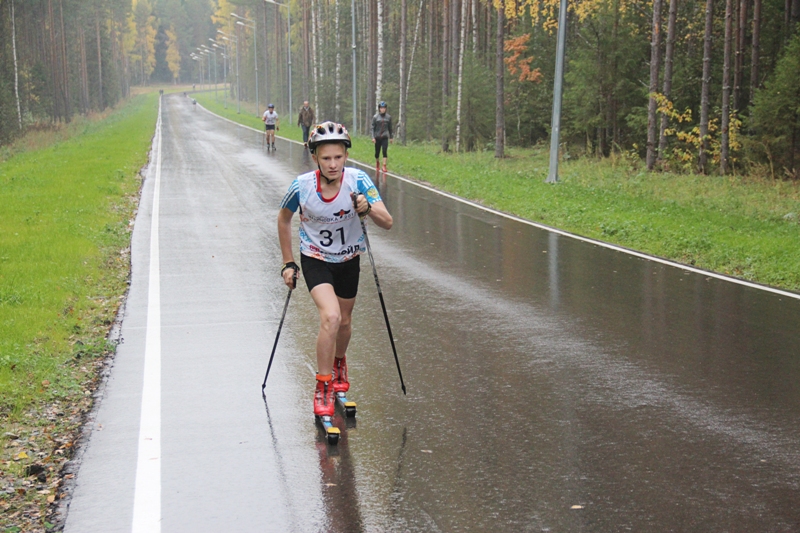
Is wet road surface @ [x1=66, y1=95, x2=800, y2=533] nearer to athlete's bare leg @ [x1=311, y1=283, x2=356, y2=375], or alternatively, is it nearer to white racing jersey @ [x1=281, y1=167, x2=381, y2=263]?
athlete's bare leg @ [x1=311, y1=283, x2=356, y2=375]

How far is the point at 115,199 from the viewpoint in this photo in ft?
64.2

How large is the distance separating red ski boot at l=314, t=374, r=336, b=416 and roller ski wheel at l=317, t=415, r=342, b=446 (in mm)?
58

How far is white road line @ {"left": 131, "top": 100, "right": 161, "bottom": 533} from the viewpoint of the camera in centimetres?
456

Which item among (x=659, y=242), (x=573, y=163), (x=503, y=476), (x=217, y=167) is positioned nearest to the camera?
(x=503, y=476)

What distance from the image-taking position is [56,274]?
11.0 metres

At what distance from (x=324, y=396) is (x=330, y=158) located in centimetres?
157

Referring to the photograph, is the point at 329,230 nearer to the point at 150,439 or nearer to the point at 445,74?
the point at 150,439

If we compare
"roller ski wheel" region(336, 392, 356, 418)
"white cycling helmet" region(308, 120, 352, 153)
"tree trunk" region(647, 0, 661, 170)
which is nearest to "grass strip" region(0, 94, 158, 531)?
"roller ski wheel" region(336, 392, 356, 418)

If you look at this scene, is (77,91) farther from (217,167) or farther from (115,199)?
(115,199)

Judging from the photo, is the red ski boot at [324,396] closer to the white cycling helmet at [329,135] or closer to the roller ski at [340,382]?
the roller ski at [340,382]

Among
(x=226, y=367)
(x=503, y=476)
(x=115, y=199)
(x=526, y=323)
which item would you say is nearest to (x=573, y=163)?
(x=115, y=199)

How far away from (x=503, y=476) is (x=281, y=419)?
1.76 m

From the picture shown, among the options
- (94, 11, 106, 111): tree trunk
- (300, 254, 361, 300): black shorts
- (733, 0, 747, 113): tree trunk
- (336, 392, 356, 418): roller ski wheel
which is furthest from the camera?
(94, 11, 106, 111): tree trunk

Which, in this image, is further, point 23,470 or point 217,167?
point 217,167
